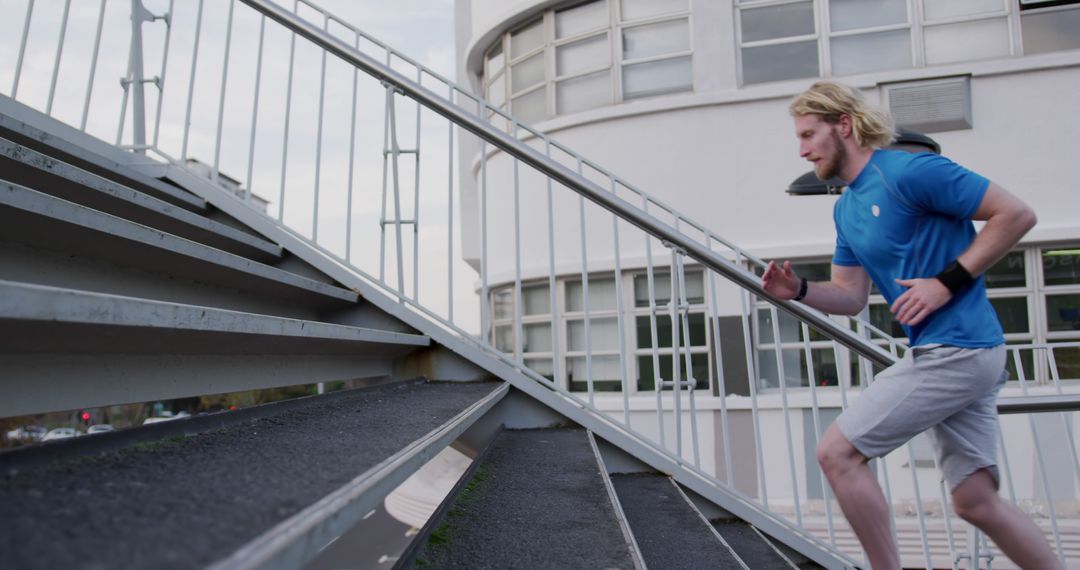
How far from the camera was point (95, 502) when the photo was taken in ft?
2.79

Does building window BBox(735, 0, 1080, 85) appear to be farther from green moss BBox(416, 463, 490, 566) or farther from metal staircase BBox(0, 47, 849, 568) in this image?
green moss BBox(416, 463, 490, 566)

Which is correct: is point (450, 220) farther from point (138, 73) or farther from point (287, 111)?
point (138, 73)

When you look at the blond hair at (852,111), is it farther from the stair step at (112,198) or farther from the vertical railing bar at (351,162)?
the stair step at (112,198)

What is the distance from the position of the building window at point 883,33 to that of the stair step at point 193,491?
7.51m

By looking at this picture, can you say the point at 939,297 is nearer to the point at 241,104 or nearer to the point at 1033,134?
the point at 241,104

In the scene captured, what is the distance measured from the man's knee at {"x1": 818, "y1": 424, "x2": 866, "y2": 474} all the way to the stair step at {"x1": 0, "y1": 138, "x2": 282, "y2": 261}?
224cm

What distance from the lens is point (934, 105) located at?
7215 millimetres

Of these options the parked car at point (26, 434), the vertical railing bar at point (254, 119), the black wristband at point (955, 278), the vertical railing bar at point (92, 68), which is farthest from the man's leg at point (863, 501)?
the parked car at point (26, 434)

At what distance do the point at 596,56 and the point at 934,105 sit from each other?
12.6 feet

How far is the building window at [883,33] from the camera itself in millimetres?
7203

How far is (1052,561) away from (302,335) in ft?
7.04

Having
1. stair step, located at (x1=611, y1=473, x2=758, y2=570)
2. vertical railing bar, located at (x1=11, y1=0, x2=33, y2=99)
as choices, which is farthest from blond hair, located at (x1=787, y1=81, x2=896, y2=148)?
vertical railing bar, located at (x1=11, y1=0, x2=33, y2=99)

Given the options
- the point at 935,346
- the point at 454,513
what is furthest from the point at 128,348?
the point at 935,346

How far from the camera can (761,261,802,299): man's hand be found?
2109 millimetres
